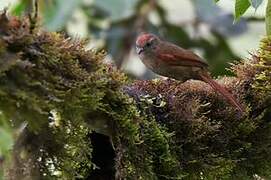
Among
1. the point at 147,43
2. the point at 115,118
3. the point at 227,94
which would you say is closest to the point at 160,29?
the point at 147,43

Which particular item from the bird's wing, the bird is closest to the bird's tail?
the bird

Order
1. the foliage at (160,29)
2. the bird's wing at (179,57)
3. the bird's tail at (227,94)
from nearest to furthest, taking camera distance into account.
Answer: the bird's tail at (227,94) < the bird's wing at (179,57) < the foliage at (160,29)

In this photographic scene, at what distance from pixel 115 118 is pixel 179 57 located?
2.06 feet

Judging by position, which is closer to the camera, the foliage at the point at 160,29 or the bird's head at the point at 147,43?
the bird's head at the point at 147,43

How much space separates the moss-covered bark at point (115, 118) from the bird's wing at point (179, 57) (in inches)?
3.4

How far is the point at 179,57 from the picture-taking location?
2674 mm

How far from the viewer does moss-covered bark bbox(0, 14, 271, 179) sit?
1867mm

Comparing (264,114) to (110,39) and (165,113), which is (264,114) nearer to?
(165,113)

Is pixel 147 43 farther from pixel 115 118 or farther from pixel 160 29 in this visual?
pixel 160 29

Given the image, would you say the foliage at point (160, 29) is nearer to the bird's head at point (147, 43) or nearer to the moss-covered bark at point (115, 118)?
the bird's head at point (147, 43)

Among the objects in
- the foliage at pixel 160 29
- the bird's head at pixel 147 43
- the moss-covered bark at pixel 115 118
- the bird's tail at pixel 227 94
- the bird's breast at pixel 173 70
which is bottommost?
the moss-covered bark at pixel 115 118

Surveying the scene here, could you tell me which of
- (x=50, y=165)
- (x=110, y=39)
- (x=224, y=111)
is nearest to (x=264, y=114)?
(x=224, y=111)

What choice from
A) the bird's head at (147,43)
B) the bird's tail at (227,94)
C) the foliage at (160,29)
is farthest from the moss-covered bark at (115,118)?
the foliage at (160,29)

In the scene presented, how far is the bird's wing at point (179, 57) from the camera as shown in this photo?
8.73 feet
